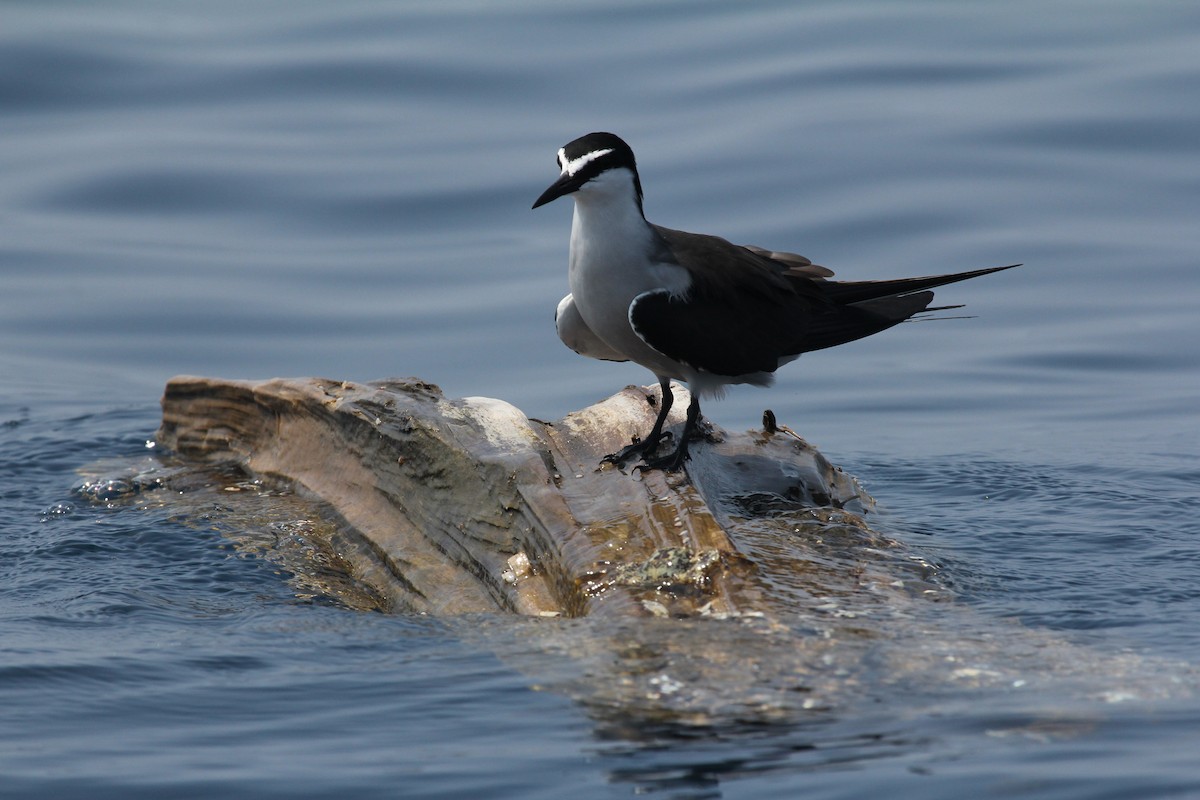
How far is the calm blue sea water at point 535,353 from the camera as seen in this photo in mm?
4160

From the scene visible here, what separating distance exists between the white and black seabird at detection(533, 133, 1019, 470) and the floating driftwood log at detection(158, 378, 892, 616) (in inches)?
10.3

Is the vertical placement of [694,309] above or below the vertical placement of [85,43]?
below

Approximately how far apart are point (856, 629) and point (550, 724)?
44.1 inches

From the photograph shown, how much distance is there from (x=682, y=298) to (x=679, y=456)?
Result: 71 centimetres

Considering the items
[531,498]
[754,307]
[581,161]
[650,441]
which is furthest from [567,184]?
[531,498]

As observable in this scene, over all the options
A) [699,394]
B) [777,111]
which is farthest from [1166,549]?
[777,111]

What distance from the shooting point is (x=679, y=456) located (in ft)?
20.0

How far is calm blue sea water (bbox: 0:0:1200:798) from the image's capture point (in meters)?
4.16

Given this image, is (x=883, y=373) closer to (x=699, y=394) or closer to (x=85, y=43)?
(x=699, y=394)

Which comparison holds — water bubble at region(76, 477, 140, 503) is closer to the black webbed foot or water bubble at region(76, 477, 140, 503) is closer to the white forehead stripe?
the black webbed foot

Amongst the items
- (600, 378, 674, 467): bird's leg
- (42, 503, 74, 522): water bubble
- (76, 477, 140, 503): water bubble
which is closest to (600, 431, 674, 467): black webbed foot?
(600, 378, 674, 467): bird's leg

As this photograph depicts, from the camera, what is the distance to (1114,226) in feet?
41.7

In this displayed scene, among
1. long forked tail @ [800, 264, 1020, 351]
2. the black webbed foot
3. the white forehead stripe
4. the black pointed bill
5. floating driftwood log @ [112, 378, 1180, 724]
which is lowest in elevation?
floating driftwood log @ [112, 378, 1180, 724]

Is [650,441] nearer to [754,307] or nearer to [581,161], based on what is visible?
[754,307]
